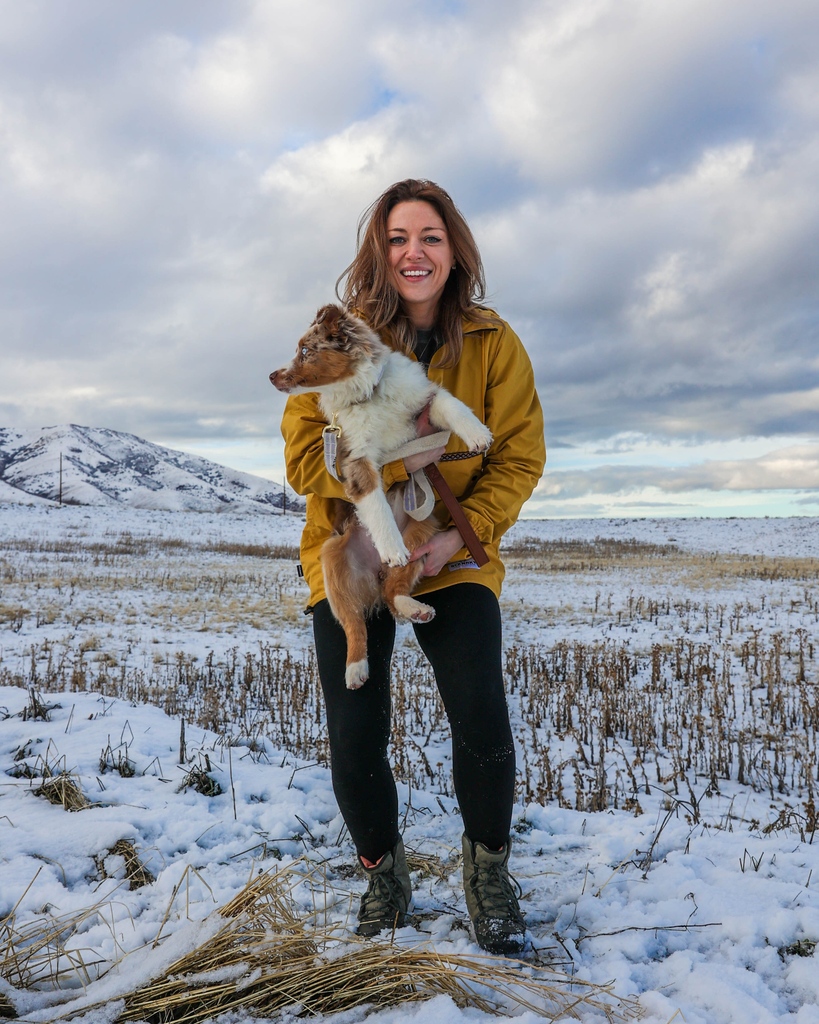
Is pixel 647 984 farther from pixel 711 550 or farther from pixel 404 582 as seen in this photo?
pixel 711 550

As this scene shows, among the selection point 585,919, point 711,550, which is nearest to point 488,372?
point 585,919

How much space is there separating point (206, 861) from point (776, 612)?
11.2m

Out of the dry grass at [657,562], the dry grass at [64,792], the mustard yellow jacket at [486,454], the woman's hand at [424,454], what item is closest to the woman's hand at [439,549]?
the mustard yellow jacket at [486,454]

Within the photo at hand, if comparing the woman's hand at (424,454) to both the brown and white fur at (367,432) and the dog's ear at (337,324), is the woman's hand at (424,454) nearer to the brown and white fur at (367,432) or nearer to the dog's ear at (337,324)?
the brown and white fur at (367,432)

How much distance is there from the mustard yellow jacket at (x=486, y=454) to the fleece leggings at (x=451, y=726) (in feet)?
0.74

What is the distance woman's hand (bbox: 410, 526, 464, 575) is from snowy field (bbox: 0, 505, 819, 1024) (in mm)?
1379

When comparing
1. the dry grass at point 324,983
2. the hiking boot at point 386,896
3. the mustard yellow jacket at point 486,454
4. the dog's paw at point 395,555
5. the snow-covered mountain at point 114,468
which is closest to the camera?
the dry grass at point 324,983

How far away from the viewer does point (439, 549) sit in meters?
2.86

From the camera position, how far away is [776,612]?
11.7 m

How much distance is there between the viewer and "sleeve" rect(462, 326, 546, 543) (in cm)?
301

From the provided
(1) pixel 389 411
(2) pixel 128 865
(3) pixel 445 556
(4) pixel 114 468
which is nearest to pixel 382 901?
(2) pixel 128 865

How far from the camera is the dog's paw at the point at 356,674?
9.18 ft

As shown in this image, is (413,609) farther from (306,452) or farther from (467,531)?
(306,452)

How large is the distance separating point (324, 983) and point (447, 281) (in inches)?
115
